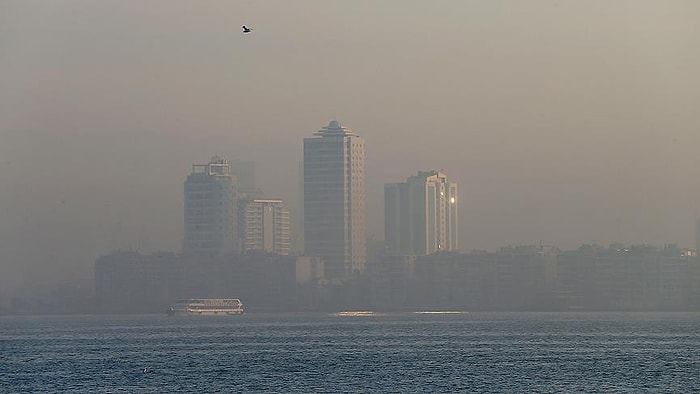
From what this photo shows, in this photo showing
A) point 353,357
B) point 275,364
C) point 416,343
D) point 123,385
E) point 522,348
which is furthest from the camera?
point 416,343

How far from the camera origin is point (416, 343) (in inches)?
7264

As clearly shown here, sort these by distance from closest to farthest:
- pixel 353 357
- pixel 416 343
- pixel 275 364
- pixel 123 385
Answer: pixel 123 385 → pixel 275 364 → pixel 353 357 → pixel 416 343

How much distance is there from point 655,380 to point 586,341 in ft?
234

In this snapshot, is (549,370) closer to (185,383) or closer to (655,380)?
(655,380)

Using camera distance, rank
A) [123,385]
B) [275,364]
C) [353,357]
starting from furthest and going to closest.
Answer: [353,357], [275,364], [123,385]

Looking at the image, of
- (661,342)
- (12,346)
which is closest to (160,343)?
(12,346)

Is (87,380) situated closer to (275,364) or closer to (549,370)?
(275,364)

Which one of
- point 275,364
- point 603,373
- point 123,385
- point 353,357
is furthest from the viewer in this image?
point 353,357

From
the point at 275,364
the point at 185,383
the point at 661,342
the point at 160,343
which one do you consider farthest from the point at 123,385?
the point at 661,342

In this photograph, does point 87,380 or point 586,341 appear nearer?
point 87,380

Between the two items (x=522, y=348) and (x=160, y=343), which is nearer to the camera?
(x=522, y=348)

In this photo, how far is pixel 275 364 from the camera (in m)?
141

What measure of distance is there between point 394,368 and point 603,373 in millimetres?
19451

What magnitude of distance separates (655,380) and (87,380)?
159 feet
